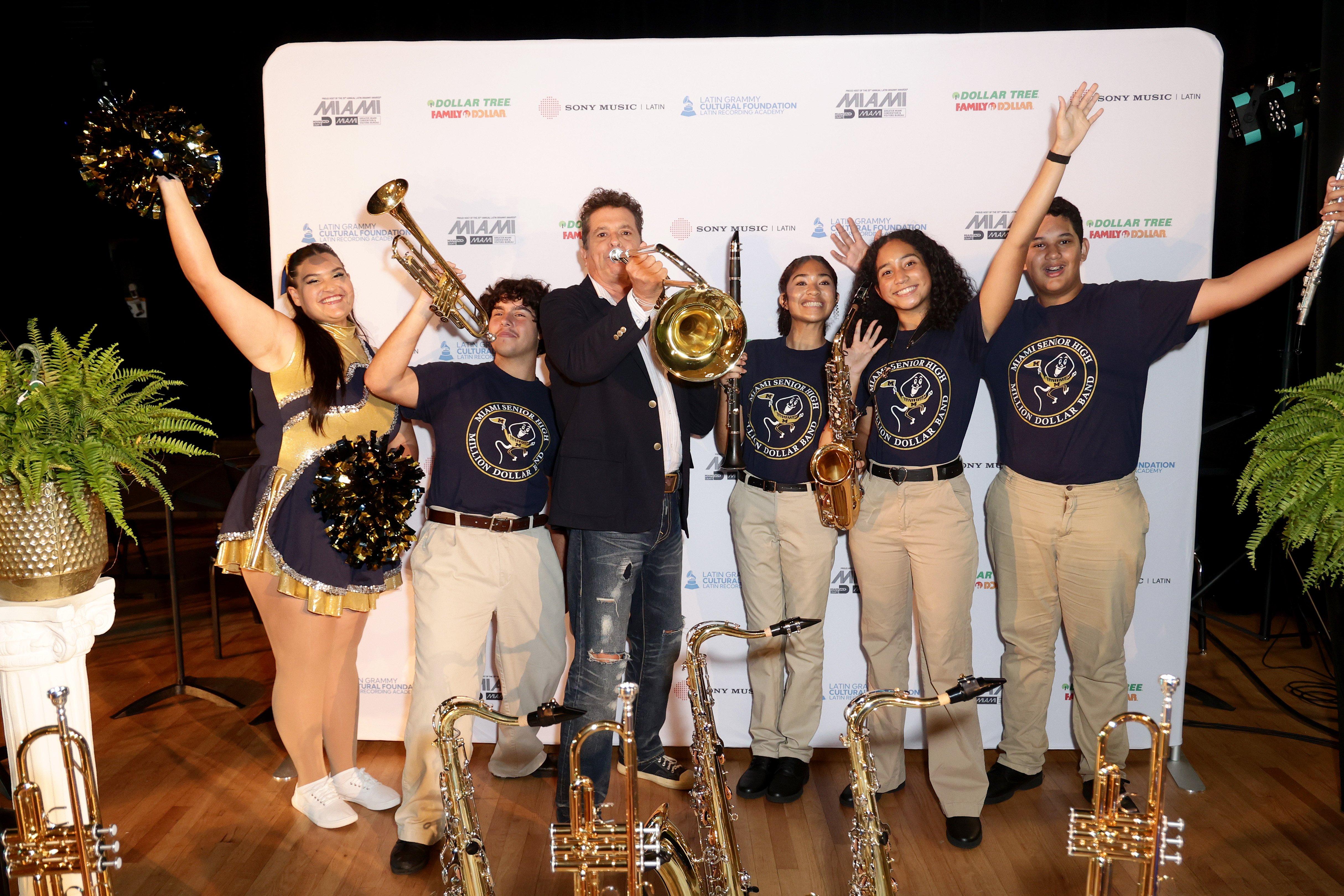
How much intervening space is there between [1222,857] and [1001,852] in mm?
758

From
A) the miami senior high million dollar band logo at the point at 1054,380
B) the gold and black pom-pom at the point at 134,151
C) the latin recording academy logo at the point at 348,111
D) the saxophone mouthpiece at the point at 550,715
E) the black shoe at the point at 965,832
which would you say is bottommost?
the black shoe at the point at 965,832

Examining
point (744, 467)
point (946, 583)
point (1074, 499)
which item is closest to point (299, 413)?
point (744, 467)

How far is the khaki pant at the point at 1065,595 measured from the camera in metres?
3.44

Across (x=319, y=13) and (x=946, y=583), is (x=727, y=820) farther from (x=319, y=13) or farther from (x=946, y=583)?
(x=319, y=13)

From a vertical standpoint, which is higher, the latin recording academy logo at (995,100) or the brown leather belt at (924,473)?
the latin recording academy logo at (995,100)

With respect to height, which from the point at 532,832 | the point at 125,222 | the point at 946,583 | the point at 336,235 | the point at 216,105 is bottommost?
the point at 532,832

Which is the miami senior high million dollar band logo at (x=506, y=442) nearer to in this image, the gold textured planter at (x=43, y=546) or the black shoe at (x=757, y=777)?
the gold textured planter at (x=43, y=546)

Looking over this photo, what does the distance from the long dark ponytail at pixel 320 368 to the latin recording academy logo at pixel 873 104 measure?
221 cm

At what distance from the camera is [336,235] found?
3.87 m

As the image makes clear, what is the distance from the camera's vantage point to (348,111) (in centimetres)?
381

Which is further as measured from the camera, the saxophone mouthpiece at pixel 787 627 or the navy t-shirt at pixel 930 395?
the navy t-shirt at pixel 930 395

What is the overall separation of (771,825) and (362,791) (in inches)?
62.6

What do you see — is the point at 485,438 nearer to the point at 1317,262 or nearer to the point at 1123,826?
the point at 1123,826

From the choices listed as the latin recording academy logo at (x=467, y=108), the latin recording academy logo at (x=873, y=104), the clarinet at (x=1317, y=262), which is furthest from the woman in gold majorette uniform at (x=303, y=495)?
the clarinet at (x=1317, y=262)
